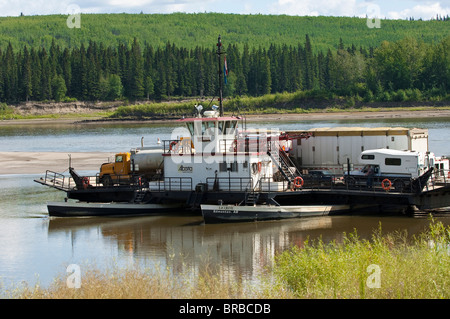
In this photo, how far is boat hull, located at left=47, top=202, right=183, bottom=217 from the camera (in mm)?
33438

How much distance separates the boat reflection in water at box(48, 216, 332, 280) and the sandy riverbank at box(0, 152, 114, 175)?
19810mm

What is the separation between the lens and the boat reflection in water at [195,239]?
24406mm

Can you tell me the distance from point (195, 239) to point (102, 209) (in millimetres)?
6874

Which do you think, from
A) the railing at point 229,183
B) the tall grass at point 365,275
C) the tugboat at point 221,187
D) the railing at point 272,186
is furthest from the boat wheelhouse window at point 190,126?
the tall grass at point 365,275

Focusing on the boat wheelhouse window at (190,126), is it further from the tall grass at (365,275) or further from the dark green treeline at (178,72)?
the dark green treeline at (178,72)

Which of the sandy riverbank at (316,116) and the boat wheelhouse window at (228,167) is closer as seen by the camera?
the boat wheelhouse window at (228,167)

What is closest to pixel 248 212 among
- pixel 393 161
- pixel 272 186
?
pixel 272 186

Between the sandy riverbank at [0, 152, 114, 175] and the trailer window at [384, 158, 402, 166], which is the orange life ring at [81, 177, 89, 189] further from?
the sandy riverbank at [0, 152, 114, 175]

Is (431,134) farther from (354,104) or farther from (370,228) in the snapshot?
(354,104)

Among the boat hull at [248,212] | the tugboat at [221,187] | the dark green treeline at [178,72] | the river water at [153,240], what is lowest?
the river water at [153,240]

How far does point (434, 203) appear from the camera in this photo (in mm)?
30516

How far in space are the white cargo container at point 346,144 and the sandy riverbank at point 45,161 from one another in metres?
20.0

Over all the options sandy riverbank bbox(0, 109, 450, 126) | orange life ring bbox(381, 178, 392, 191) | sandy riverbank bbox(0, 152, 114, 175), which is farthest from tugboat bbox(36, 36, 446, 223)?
sandy riverbank bbox(0, 109, 450, 126)

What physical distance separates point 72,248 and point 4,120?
117 meters
